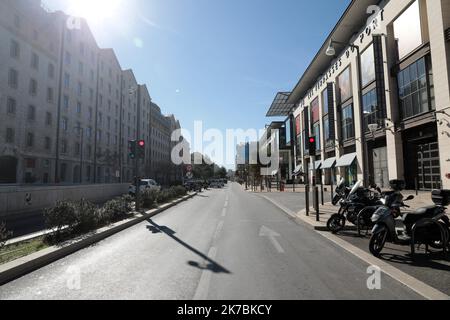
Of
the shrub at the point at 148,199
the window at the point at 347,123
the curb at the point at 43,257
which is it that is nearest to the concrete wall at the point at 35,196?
the shrub at the point at 148,199

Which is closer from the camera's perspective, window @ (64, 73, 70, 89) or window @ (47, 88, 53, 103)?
window @ (47, 88, 53, 103)

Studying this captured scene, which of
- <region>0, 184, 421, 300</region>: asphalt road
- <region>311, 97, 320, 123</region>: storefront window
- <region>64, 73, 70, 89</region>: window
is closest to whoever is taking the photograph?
<region>0, 184, 421, 300</region>: asphalt road

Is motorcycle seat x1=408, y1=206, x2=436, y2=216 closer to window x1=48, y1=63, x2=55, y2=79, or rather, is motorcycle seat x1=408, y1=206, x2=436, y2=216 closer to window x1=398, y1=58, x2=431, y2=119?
window x1=398, y1=58, x2=431, y2=119

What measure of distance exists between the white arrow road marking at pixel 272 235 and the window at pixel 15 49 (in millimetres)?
35492

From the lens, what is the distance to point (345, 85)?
36.0 m

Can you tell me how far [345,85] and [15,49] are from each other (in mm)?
35766

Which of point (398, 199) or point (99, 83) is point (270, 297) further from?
point (99, 83)

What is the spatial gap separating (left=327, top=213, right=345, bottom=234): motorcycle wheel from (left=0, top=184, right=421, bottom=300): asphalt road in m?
0.76

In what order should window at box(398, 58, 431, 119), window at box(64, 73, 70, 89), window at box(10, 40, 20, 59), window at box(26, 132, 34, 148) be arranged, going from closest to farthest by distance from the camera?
window at box(398, 58, 431, 119) < window at box(10, 40, 20, 59) < window at box(26, 132, 34, 148) < window at box(64, 73, 70, 89)

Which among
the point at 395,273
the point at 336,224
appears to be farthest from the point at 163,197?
the point at 395,273

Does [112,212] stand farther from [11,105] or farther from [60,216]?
[11,105]

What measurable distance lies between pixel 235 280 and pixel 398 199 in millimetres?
4534

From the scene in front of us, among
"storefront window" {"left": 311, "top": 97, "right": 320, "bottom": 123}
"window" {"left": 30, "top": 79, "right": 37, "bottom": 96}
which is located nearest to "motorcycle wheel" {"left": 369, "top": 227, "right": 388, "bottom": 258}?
"window" {"left": 30, "top": 79, "right": 37, "bottom": 96}

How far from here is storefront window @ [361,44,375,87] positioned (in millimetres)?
28312
